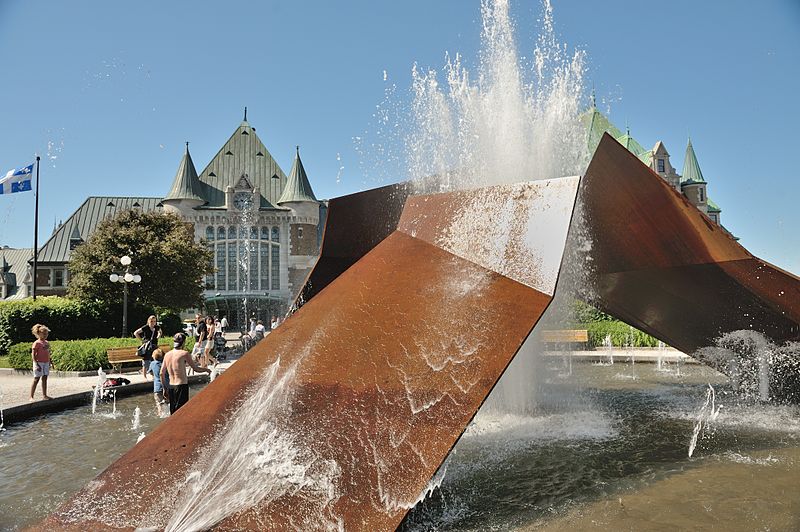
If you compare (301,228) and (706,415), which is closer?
(706,415)

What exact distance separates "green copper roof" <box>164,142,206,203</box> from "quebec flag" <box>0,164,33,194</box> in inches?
1160

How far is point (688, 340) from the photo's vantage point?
25.0 feet

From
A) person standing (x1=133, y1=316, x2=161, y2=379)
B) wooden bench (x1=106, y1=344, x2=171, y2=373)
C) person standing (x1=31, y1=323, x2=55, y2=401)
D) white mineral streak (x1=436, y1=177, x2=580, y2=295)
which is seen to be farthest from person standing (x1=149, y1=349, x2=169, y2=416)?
white mineral streak (x1=436, y1=177, x2=580, y2=295)

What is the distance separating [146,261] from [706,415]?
27.6 m

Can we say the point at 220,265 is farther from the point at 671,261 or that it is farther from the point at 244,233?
the point at 671,261

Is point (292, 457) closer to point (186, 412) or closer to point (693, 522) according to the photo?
point (186, 412)

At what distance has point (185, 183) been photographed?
53312mm

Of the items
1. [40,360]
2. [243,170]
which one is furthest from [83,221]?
[40,360]

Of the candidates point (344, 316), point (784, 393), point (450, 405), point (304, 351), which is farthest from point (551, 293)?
point (784, 393)

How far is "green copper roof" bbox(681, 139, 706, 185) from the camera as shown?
179 ft

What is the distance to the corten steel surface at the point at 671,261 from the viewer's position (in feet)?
19.1

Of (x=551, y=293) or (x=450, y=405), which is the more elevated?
(x=551, y=293)

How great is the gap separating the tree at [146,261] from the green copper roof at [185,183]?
73.3 feet

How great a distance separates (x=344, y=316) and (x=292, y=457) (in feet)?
4.39
